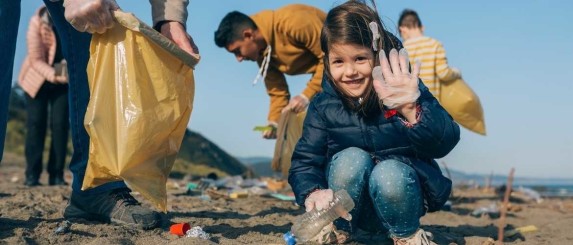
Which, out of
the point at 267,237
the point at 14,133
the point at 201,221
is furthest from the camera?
the point at 14,133

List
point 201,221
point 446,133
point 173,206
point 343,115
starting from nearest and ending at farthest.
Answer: point 446,133 < point 343,115 < point 201,221 < point 173,206

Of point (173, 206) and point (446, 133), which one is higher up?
point (446, 133)

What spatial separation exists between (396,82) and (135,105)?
101cm

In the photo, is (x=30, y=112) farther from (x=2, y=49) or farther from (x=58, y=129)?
(x=2, y=49)

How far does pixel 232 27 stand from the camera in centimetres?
479

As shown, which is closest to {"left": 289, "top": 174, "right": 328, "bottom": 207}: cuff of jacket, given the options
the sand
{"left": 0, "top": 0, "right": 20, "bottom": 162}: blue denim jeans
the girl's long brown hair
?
the sand

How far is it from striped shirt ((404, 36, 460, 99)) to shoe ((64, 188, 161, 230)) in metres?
3.10

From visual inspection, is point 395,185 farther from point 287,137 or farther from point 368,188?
point 287,137

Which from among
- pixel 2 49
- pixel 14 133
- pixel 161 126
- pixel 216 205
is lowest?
pixel 14 133

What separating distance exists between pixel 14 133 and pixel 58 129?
1095cm

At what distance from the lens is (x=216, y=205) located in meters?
4.08

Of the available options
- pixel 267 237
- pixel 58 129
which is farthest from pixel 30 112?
pixel 267 237

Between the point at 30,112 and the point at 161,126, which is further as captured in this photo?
the point at 30,112

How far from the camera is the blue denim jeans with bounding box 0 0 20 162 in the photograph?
2.36 metres
